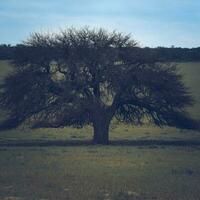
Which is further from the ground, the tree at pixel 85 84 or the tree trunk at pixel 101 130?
the tree at pixel 85 84

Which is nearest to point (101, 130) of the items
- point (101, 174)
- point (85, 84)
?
point (85, 84)

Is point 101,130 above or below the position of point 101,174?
below

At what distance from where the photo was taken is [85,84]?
1433 inches

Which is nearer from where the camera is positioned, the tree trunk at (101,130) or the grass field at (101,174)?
the grass field at (101,174)

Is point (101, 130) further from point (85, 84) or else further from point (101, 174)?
point (101, 174)

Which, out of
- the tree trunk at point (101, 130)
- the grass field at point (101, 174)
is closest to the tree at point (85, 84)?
the tree trunk at point (101, 130)

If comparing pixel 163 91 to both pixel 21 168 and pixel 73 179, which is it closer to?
pixel 21 168

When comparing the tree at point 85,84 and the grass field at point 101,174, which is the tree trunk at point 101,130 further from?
the grass field at point 101,174

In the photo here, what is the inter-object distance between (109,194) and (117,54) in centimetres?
2159

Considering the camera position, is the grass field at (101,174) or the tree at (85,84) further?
the tree at (85,84)

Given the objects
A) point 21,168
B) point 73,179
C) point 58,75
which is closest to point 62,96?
point 58,75

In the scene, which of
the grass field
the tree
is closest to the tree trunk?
the tree

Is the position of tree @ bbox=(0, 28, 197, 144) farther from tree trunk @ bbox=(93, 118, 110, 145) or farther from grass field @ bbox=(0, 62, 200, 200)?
grass field @ bbox=(0, 62, 200, 200)

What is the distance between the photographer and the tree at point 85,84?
119 ft
